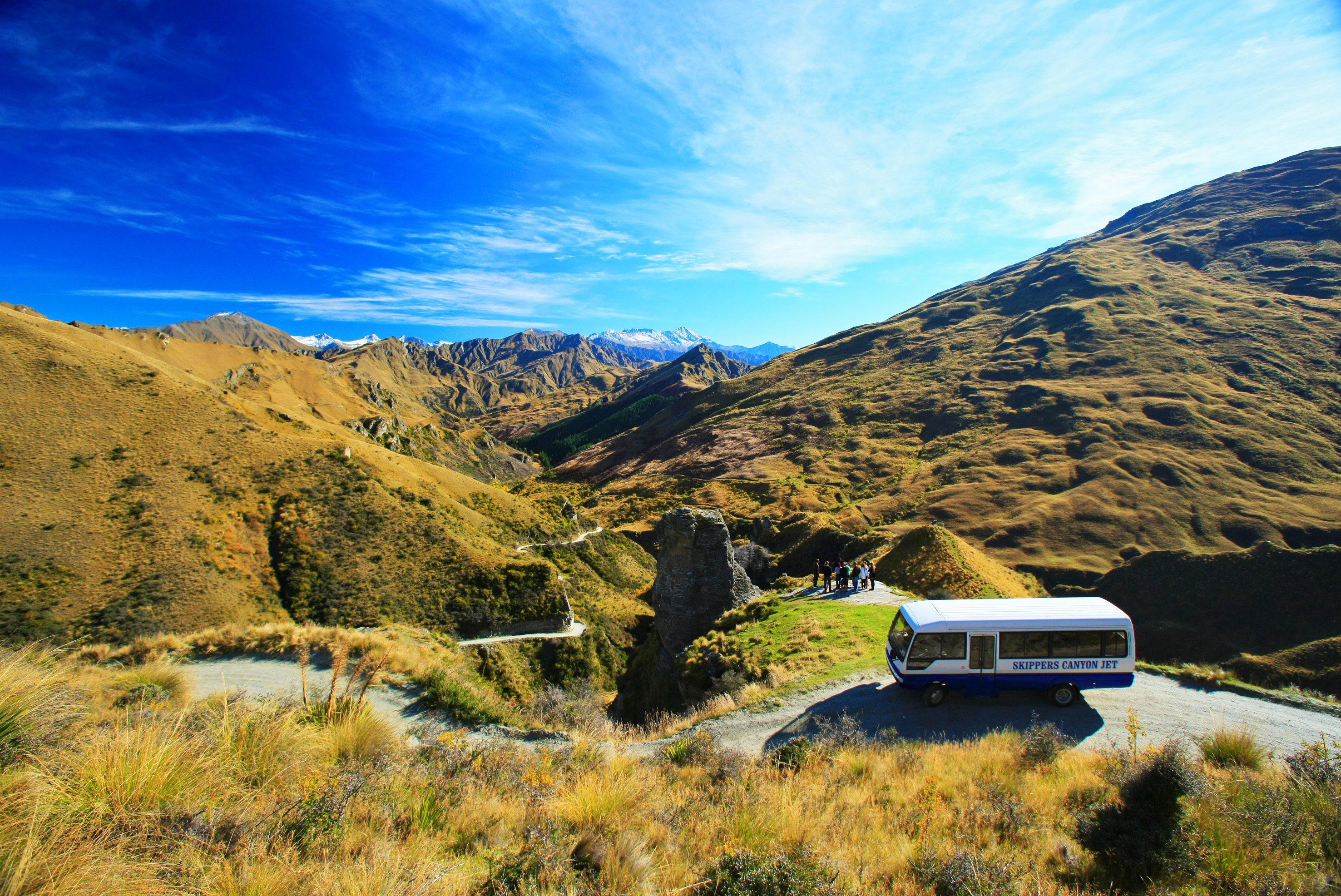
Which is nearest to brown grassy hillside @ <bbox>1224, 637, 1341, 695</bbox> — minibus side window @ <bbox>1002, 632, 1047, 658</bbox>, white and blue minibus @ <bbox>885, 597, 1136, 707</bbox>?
white and blue minibus @ <bbox>885, 597, 1136, 707</bbox>

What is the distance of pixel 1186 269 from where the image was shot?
328 feet

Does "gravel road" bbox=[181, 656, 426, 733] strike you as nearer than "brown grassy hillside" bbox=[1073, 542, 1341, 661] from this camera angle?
Yes

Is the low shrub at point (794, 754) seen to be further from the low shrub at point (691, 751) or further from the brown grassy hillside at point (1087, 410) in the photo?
the brown grassy hillside at point (1087, 410)

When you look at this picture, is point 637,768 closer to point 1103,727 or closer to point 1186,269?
point 1103,727

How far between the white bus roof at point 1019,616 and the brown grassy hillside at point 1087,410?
31337mm

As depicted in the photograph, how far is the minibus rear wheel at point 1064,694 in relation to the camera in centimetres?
1189

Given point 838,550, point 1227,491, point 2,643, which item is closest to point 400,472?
point 2,643

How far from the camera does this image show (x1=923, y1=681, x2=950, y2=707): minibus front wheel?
1238cm

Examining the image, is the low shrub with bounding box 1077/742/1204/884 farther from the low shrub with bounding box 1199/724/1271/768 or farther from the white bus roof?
the white bus roof

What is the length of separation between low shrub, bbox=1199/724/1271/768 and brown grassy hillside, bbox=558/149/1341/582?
34.6 metres

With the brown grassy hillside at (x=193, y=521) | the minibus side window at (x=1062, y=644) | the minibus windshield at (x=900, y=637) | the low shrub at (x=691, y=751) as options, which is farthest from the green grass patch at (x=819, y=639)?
the brown grassy hillside at (x=193, y=521)

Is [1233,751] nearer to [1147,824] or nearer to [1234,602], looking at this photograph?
[1147,824]

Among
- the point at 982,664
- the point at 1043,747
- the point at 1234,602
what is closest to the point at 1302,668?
the point at 1234,602

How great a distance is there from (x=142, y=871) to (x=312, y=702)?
169 inches
